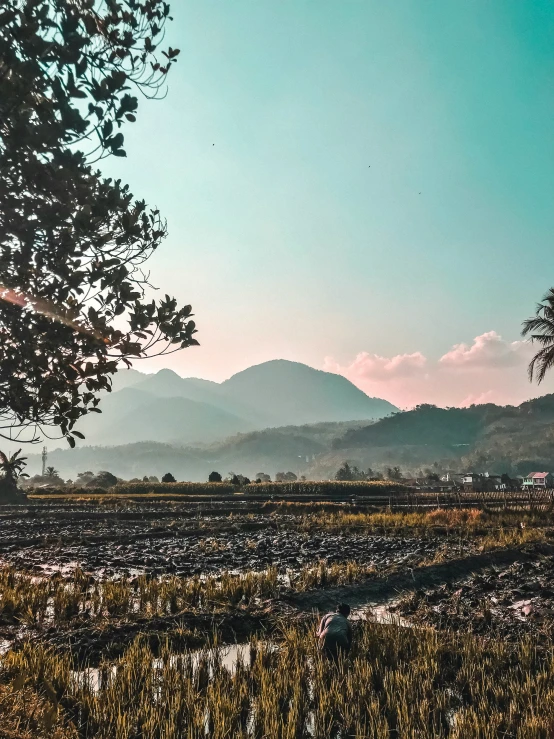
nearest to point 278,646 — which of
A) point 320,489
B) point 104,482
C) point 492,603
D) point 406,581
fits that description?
point 492,603

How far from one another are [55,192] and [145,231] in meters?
1.17

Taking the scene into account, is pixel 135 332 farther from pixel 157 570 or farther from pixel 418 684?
pixel 157 570

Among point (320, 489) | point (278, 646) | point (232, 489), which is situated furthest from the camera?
point (320, 489)

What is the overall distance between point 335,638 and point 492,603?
427 centimetres

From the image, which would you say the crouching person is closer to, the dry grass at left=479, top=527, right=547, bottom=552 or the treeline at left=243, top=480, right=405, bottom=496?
the dry grass at left=479, top=527, right=547, bottom=552

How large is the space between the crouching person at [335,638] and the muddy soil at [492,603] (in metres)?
1.93

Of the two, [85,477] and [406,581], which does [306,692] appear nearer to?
[406,581]

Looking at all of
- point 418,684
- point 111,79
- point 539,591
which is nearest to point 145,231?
point 111,79

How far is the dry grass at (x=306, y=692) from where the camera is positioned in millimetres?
4961

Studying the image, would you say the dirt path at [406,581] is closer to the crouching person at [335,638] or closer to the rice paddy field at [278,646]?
the rice paddy field at [278,646]

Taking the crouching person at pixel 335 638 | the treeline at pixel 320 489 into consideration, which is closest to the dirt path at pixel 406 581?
the crouching person at pixel 335 638

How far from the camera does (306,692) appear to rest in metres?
6.09

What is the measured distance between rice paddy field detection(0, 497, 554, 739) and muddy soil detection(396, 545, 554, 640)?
0.04m

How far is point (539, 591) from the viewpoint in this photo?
1066 centimetres
